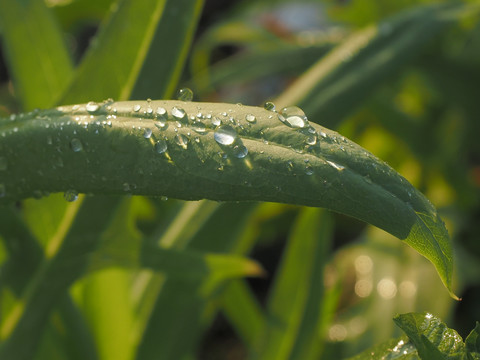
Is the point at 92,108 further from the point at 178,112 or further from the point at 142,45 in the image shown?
the point at 142,45

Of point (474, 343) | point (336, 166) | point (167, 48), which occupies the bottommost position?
point (474, 343)

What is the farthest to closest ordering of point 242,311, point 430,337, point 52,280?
point 242,311 < point 52,280 < point 430,337

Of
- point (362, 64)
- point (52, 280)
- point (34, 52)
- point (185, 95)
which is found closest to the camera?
point (185, 95)

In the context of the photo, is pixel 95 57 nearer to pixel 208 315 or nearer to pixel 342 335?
pixel 208 315

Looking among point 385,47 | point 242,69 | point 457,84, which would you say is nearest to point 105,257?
point 385,47

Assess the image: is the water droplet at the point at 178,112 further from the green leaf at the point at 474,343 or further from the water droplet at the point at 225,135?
the green leaf at the point at 474,343

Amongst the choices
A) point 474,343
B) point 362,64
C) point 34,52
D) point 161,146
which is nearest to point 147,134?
point 161,146
